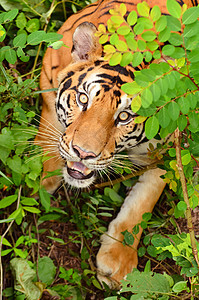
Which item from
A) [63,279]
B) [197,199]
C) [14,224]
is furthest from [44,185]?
[197,199]

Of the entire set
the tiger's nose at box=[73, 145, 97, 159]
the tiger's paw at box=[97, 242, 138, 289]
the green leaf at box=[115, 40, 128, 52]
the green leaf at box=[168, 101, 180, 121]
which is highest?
the green leaf at box=[115, 40, 128, 52]

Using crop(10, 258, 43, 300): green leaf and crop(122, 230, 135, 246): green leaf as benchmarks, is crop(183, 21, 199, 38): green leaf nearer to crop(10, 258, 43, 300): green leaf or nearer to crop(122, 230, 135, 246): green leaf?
crop(122, 230, 135, 246): green leaf

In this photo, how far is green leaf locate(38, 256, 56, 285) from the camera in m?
2.17

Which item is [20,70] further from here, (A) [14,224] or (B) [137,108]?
(B) [137,108]

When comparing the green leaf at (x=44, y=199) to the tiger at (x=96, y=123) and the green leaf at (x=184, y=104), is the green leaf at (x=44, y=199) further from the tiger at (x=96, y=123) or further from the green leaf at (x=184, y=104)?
Answer: the green leaf at (x=184, y=104)

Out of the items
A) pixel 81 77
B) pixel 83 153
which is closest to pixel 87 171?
pixel 83 153

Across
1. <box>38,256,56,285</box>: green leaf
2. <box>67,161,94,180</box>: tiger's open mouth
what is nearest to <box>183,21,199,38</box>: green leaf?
<box>67,161,94,180</box>: tiger's open mouth

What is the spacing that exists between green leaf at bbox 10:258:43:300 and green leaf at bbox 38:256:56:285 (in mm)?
76

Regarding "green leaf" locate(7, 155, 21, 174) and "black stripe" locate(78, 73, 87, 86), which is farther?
"green leaf" locate(7, 155, 21, 174)

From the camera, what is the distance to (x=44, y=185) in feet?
7.57

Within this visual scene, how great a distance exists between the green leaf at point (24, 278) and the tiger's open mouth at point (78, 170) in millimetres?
524

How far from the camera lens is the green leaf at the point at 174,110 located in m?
1.32

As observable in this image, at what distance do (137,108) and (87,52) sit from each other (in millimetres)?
618

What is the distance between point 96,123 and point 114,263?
82 centimetres
